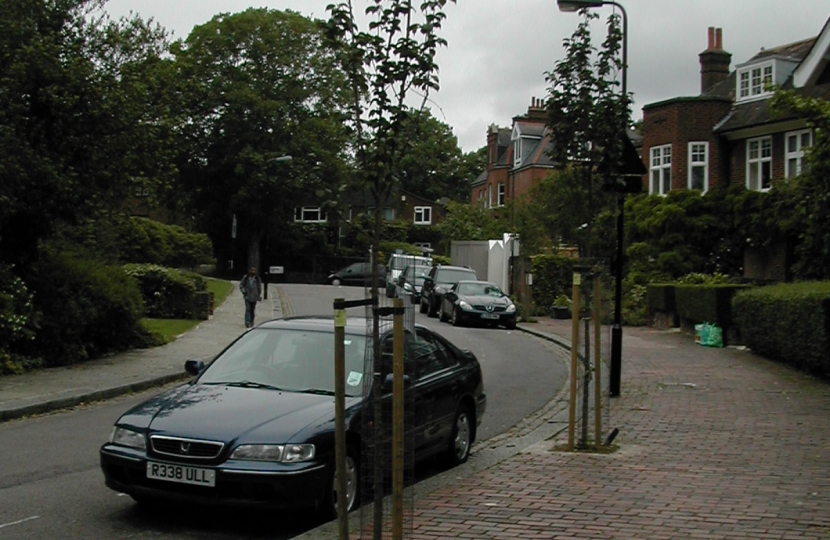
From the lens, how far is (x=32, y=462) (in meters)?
9.37

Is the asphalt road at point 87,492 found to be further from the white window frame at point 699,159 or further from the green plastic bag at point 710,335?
the white window frame at point 699,159

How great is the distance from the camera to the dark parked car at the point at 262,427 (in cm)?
666

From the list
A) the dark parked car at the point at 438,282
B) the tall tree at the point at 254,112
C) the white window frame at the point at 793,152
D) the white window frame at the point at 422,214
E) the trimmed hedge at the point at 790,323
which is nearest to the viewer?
the trimmed hedge at the point at 790,323

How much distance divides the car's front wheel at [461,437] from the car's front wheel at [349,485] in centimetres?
200

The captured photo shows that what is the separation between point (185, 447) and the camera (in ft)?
22.5

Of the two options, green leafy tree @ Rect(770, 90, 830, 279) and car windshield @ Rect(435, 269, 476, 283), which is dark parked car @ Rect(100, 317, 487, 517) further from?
car windshield @ Rect(435, 269, 476, 283)

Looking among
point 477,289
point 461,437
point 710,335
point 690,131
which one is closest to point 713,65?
point 690,131

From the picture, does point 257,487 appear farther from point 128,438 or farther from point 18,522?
point 18,522

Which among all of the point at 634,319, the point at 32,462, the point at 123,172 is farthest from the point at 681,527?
the point at 634,319

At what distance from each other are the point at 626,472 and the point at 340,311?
446cm

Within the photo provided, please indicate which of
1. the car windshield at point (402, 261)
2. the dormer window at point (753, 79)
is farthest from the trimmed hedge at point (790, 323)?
the dormer window at point (753, 79)

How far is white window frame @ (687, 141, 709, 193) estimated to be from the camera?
1400 inches

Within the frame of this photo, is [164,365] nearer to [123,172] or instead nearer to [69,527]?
[123,172]

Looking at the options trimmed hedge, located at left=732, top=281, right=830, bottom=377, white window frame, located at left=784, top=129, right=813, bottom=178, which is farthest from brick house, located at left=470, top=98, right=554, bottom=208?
trimmed hedge, located at left=732, top=281, right=830, bottom=377
